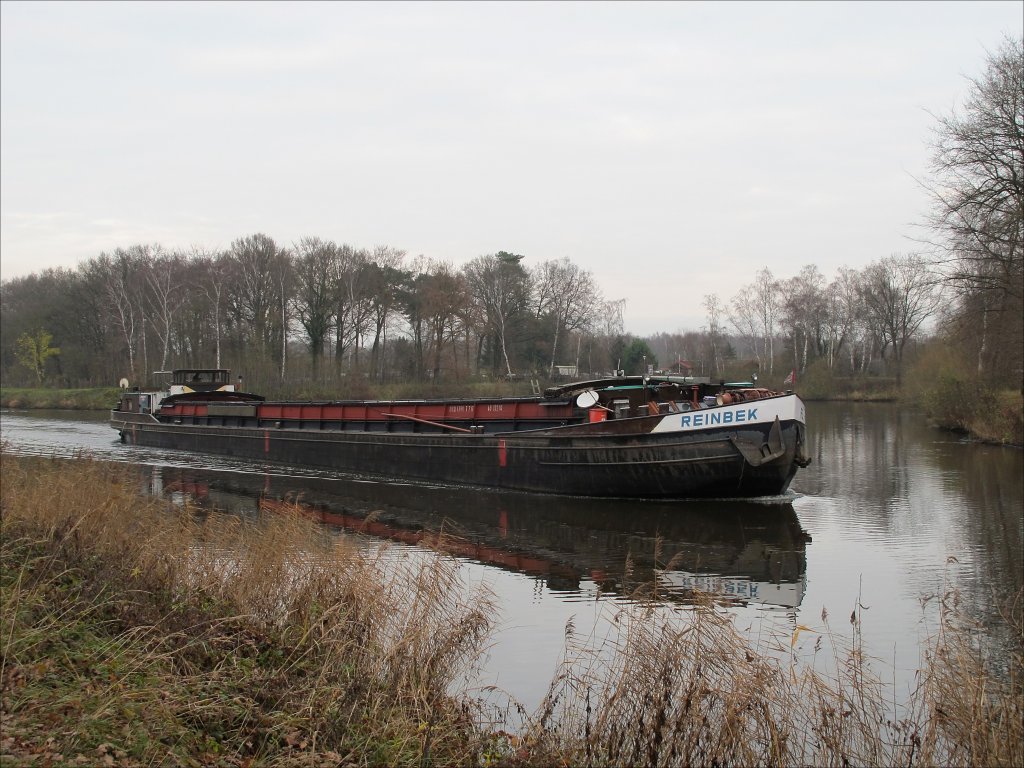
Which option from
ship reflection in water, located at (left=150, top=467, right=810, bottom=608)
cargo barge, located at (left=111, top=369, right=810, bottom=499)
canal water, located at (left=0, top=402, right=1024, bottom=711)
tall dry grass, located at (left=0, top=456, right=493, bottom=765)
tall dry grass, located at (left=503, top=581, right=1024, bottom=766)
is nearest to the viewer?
tall dry grass, located at (left=0, top=456, right=493, bottom=765)

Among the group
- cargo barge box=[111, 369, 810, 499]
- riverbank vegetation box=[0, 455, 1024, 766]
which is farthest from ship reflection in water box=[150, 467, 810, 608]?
riverbank vegetation box=[0, 455, 1024, 766]

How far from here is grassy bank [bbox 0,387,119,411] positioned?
169 feet

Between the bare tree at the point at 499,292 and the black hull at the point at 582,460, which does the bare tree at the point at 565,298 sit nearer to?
the bare tree at the point at 499,292

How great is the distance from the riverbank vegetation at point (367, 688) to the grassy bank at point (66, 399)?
48.6 meters

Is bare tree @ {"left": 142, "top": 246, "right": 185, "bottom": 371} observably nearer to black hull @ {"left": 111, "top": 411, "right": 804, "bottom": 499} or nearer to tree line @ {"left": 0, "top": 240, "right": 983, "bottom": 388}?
tree line @ {"left": 0, "top": 240, "right": 983, "bottom": 388}

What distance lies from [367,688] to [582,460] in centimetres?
1078

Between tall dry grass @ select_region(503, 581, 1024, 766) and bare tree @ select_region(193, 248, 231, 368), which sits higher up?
bare tree @ select_region(193, 248, 231, 368)

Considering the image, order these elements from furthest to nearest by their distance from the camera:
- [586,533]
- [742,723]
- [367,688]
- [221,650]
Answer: [586,533] → [221,650] → [367,688] → [742,723]

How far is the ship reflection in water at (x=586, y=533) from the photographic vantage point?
10.2 meters

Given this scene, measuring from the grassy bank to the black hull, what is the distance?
3483 centimetres

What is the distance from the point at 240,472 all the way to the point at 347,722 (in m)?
18.8

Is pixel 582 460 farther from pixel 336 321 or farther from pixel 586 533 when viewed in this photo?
pixel 336 321

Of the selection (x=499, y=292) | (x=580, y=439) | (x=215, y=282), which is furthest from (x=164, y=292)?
(x=580, y=439)

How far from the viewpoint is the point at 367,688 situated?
549cm
